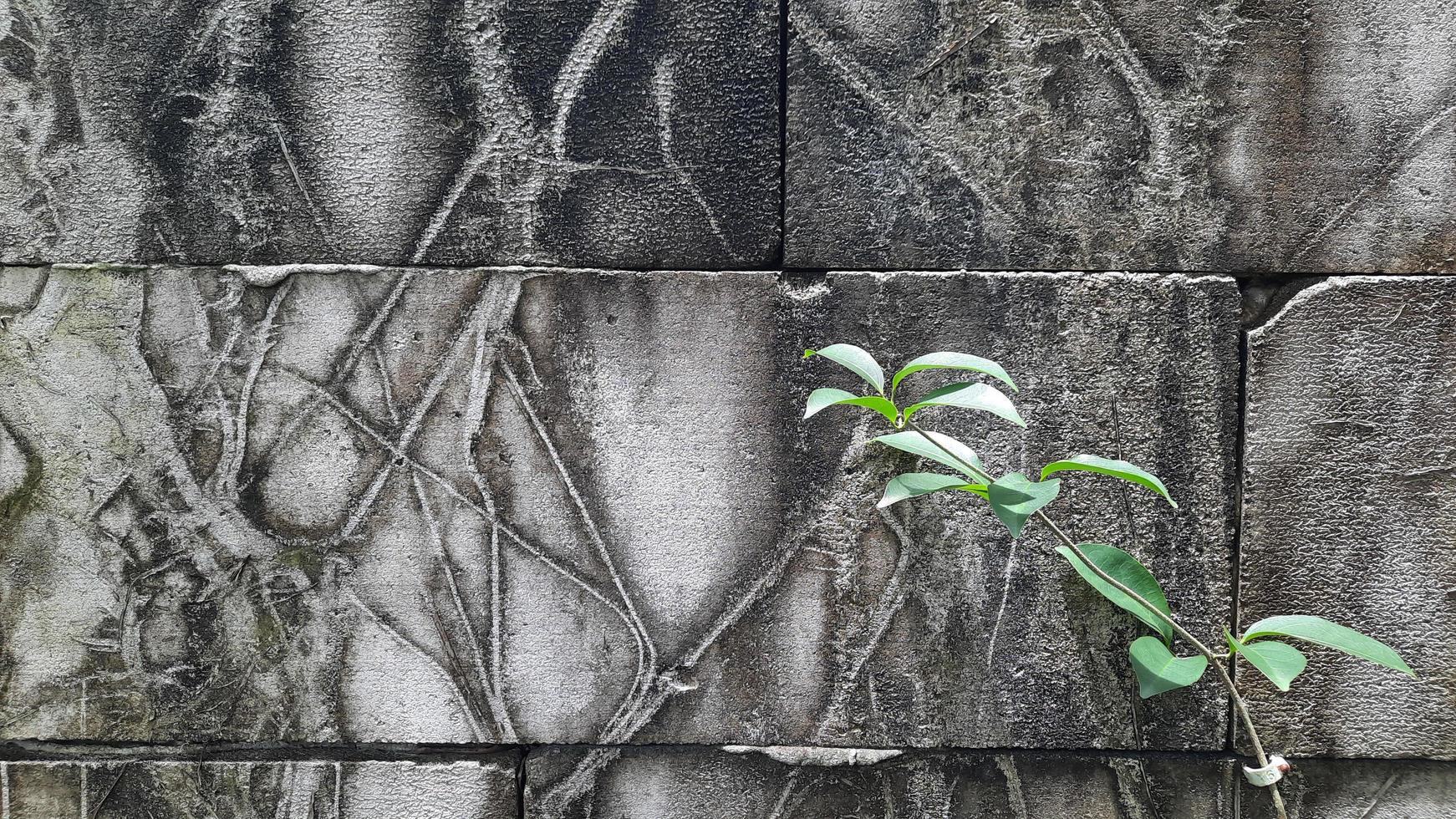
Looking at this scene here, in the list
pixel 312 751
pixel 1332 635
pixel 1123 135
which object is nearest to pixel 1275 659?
pixel 1332 635

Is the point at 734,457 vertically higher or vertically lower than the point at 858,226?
→ lower

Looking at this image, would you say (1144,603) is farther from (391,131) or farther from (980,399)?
(391,131)

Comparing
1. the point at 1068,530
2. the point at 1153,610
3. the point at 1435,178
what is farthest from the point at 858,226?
the point at 1435,178

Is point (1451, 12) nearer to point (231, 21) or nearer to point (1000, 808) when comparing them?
point (1000, 808)

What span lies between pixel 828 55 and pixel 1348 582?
1.28 m

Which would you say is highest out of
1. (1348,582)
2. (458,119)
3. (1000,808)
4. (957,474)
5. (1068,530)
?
(458,119)

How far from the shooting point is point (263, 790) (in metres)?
1.55

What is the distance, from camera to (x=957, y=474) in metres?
1.47

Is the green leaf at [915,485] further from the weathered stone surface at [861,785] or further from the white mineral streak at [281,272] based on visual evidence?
the white mineral streak at [281,272]

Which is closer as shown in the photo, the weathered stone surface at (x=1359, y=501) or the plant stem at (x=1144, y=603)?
the plant stem at (x=1144, y=603)

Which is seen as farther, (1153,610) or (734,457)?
(734,457)

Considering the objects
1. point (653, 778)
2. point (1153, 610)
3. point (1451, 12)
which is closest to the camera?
point (1153, 610)

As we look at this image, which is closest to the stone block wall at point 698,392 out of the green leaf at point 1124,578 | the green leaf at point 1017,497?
the green leaf at point 1124,578

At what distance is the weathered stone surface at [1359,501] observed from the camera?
4.81 ft
